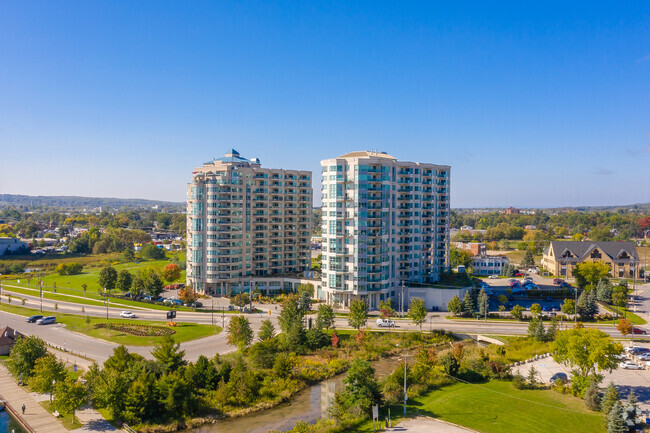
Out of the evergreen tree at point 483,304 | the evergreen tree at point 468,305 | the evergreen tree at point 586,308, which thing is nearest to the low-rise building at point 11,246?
the evergreen tree at point 468,305

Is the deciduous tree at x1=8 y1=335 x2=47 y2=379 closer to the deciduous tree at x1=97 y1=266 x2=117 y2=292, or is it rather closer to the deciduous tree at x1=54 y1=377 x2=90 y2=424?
the deciduous tree at x1=54 y1=377 x2=90 y2=424

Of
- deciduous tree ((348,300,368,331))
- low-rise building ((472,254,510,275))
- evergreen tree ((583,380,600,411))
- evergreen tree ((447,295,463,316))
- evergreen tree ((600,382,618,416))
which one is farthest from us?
low-rise building ((472,254,510,275))

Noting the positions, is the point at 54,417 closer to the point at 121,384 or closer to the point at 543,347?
the point at 121,384

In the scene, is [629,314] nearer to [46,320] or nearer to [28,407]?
[28,407]

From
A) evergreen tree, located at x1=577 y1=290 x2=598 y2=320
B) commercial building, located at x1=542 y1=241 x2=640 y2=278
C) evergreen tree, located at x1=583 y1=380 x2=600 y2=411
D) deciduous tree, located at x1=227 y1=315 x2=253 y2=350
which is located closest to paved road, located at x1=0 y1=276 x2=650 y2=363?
deciduous tree, located at x1=227 y1=315 x2=253 y2=350

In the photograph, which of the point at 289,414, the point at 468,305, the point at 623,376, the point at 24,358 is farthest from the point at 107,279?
the point at 623,376

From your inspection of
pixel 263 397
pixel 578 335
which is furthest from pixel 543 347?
pixel 263 397

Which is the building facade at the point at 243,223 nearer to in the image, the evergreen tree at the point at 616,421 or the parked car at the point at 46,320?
the parked car at the point at 46,320

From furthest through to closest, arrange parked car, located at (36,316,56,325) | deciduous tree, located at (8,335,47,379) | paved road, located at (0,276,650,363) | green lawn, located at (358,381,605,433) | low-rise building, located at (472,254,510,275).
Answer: low-rise building, located at (472,254,510,275) → parked car, located at (36,316,56,325) → paved road, located at (0,276,650,363) → deciduous tree, located at (8,335,47,379) → green lawn, located at (358,381,605,433)
